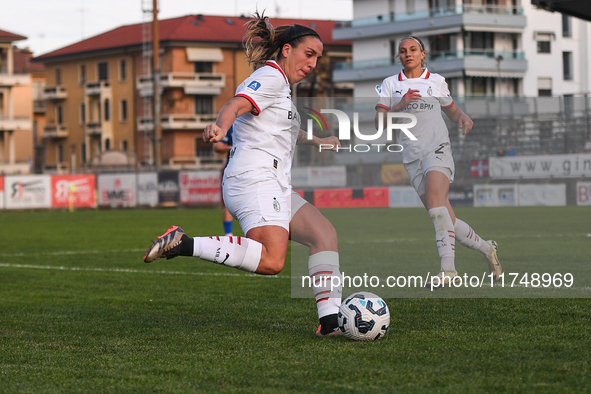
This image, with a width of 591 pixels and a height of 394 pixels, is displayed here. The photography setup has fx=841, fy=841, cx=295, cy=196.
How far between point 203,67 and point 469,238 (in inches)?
2356

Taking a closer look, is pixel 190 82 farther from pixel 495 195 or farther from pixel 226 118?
pixel 226 118

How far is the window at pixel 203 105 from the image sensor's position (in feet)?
212

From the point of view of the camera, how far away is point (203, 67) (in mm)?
65375

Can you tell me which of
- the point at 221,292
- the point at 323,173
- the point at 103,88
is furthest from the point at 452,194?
the point at 103,88

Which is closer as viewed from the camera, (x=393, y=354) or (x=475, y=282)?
(x=393, y=354)

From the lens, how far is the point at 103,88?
66938 mm

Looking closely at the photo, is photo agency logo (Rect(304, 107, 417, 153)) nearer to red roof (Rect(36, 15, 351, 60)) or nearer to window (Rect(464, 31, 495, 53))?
window (Rect(464, 31, 495, 53))

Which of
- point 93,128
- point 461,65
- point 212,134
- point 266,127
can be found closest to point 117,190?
point 461,65

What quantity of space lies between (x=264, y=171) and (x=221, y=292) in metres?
3.15

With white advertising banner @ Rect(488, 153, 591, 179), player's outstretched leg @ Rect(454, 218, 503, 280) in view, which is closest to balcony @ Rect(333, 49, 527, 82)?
white advertising banner @ Rect(488, 153, 591, 179)

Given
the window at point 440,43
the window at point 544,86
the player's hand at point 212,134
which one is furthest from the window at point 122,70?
the player's hand at point 212,134

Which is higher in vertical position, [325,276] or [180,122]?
[180,122]

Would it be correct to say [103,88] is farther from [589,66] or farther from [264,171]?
[264,171]

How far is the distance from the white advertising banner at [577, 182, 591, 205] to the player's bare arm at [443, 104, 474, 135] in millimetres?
1108
